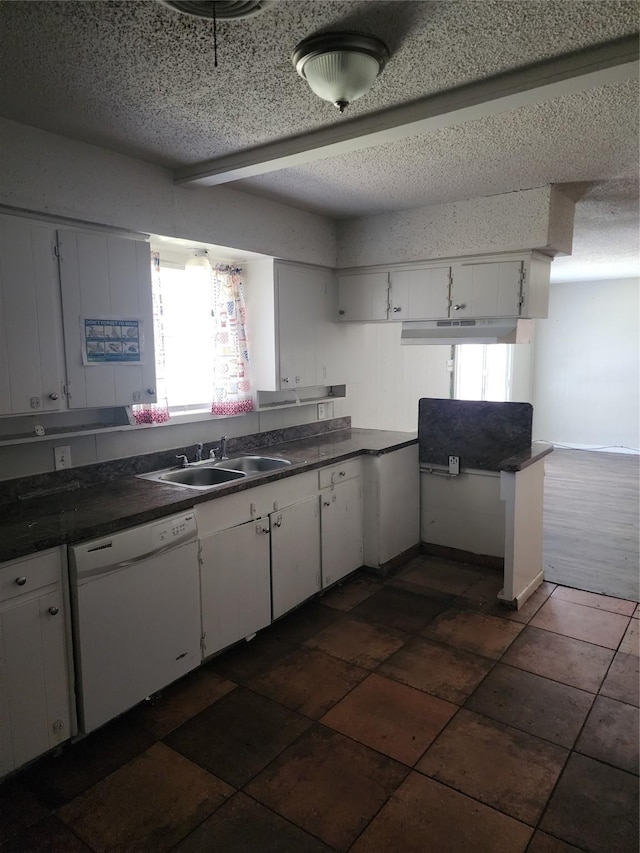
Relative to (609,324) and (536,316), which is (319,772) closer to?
(536,316)

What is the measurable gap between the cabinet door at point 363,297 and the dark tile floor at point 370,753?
213cm

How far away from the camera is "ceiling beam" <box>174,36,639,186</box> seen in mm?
1793

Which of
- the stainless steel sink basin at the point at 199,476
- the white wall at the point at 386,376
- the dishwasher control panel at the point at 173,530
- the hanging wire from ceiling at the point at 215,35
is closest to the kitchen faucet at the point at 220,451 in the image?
the stainless steel sink basin at the point at 199,476

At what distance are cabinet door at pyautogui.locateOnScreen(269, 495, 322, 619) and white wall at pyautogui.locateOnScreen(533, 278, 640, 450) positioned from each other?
607 cm

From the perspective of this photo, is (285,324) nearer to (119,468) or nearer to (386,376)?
(119,468)

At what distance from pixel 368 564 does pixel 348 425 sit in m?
1.24

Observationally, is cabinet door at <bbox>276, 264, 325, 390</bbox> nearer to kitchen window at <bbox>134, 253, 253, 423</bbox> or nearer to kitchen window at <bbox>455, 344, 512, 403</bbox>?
kitchen window at <bbox>134, 253, 253, 423</bbox>

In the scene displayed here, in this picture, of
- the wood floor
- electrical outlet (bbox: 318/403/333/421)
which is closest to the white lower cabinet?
electrical outlet (bbox: 318/403/333/421)

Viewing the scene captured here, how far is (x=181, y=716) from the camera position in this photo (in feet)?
8.05

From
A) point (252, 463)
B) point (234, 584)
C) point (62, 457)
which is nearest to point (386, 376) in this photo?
point (252, 463)

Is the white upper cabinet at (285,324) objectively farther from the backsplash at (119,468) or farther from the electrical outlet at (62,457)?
the electrical outlet at (62,457)

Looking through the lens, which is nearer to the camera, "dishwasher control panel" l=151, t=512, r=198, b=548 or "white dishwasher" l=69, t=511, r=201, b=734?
"white dishwasher" l=69, t=511, r=201, b=734

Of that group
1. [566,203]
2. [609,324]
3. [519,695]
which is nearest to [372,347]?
[566,203]

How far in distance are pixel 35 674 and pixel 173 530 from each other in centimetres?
73
